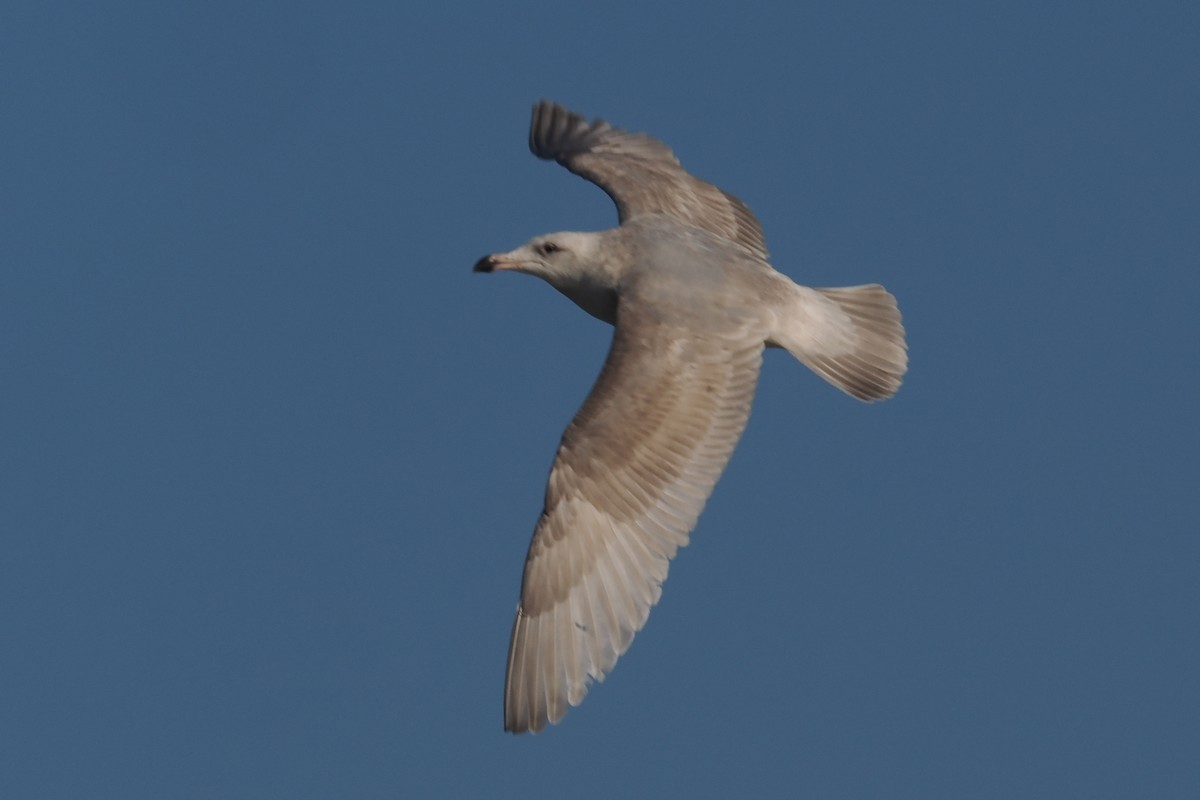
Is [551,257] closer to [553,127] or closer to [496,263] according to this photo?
[496,263]

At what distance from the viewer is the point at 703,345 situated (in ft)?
40.3

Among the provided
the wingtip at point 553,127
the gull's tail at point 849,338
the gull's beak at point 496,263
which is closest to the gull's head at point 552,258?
the gull's beak at point 496,263

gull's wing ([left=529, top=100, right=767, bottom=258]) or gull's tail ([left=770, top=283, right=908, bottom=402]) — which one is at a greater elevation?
gull's wing ([left=529, top=100, right=767, bottom=258])

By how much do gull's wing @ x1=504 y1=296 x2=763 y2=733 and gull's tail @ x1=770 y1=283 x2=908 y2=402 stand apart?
2.36ft

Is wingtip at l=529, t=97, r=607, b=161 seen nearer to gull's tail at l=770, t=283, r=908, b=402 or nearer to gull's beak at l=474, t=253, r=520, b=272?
gull's beak at l=474, t=253, r=520, b=272

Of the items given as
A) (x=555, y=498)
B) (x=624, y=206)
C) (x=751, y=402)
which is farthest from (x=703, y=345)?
(x=624, y=206)

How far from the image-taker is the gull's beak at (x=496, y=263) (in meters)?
13.6

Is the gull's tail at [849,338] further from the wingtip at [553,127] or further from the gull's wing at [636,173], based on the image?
the wingtip at [553,127]

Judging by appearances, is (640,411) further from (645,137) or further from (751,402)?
(645,137)

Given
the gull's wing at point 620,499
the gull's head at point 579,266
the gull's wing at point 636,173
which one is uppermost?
the gull's wing at point 636,173

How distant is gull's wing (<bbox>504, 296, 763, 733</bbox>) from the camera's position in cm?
1148

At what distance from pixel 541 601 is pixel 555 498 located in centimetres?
64

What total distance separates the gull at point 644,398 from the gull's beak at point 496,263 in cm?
1

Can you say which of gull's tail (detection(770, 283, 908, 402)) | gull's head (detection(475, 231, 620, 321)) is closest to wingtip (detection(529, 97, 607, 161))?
gull's head (detection(475, 231, 620, 321))
